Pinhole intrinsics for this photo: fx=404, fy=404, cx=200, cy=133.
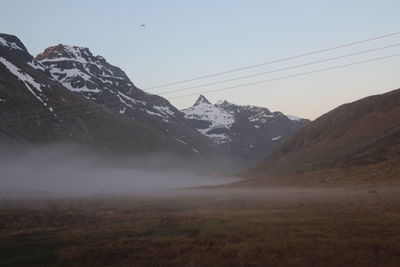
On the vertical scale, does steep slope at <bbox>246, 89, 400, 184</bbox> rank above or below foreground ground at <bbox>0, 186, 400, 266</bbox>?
above

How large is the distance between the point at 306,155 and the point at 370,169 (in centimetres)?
7468

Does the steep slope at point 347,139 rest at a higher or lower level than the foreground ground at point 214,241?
higher

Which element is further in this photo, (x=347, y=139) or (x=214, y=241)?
(x=347, y=139)

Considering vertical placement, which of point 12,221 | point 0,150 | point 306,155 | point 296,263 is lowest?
point 296,263

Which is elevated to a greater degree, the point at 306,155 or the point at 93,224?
the point at 306,155

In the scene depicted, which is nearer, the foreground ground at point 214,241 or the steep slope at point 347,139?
the foreground ground at point 214,241

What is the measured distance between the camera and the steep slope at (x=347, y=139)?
4456 inches

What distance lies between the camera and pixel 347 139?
155 meters

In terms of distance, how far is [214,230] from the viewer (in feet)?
101

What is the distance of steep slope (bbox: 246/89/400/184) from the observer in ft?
371

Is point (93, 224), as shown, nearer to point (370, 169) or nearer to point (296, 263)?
point (296, 263)

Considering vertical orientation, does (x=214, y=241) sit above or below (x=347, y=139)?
below

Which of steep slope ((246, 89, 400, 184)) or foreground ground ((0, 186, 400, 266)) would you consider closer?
foreground ground ((0, 186, 400, 266))

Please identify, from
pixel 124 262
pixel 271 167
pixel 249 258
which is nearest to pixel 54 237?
pixel 124 262
